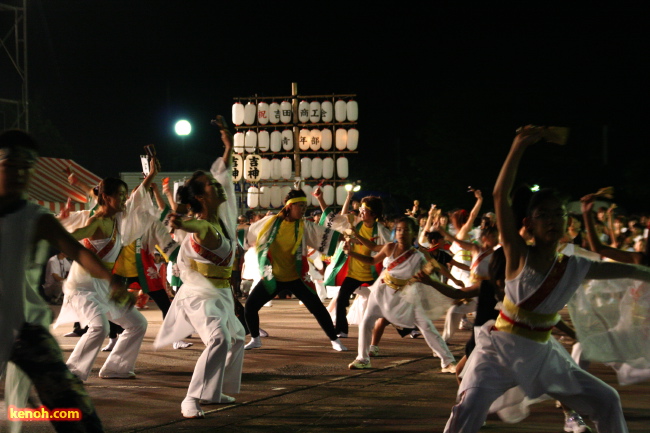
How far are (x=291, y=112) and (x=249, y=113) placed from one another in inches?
60.6

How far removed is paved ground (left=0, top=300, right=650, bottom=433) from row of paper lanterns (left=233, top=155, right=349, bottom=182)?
17.6 m

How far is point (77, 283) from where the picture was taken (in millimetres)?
7957

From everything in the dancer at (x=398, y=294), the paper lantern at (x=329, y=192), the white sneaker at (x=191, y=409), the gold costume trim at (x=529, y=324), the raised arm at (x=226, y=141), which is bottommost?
the white sneaker at (x=191, y=409)

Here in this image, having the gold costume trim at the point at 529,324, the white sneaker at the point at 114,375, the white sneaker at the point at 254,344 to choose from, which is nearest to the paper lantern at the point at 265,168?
the white sneaker at the point at 254,344

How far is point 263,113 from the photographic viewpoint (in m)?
28.7

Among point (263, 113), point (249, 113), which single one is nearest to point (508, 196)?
point (263, 113)

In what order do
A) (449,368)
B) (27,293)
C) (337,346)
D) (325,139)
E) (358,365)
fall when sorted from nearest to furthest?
1. (27,293)
2. (449,368)
3. (358,365)
4. (337,346)
5. (325,139)

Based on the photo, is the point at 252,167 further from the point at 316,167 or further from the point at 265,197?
the point at 316,167

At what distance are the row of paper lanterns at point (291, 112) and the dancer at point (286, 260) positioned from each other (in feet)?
Result: 59.4

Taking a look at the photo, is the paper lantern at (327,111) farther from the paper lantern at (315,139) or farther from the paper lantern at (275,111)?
the paper lantern at (275,111)

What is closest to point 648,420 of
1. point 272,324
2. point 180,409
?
point 180,409

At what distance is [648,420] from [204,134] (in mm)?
64557

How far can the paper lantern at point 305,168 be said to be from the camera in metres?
29.2

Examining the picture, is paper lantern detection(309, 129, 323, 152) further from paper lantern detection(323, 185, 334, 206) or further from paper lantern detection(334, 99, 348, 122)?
paper lantern detection(323, 185, 334, 206)
